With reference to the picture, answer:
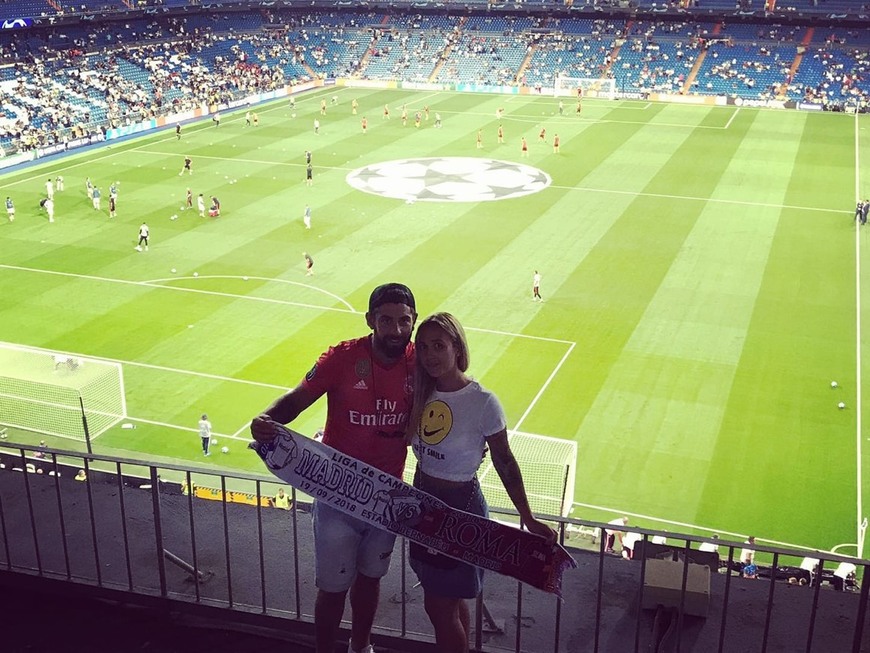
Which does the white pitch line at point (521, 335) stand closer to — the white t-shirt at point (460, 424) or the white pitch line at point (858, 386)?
the white pitch line at point (858, 386)

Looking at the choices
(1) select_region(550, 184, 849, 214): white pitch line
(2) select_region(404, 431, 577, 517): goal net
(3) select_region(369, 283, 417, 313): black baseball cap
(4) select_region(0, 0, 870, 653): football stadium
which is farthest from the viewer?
(1) select_region(550, 184, 849, 214): white pitch line

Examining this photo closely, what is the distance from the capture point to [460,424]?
5.75 metres

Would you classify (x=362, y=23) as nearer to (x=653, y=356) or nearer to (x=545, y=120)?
(x=545, y=120)

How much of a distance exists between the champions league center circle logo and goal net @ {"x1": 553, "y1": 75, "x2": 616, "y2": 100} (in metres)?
27.3

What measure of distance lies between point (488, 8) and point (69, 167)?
48.6m

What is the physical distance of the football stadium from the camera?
756cm

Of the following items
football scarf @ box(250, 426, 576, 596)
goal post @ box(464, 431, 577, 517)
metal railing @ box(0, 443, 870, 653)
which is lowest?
goal post @ box(464, 431, 577, 517)

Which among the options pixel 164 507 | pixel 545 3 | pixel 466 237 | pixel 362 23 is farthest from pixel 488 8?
pixel 164 507

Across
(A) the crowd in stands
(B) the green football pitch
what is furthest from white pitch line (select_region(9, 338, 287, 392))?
(A) the crowd in stands

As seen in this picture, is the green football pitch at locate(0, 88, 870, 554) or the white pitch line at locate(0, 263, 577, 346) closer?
the green football pitch at locate(0, 88, 870, 554)

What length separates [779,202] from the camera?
4006cm

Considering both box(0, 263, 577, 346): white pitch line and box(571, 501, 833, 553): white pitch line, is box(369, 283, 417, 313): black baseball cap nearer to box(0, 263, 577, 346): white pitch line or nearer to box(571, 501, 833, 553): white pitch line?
box(571, 501, 833, 553): white pitch line

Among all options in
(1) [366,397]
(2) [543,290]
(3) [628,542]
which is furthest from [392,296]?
(2) [543,290]

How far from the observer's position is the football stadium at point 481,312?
756 centimetres
